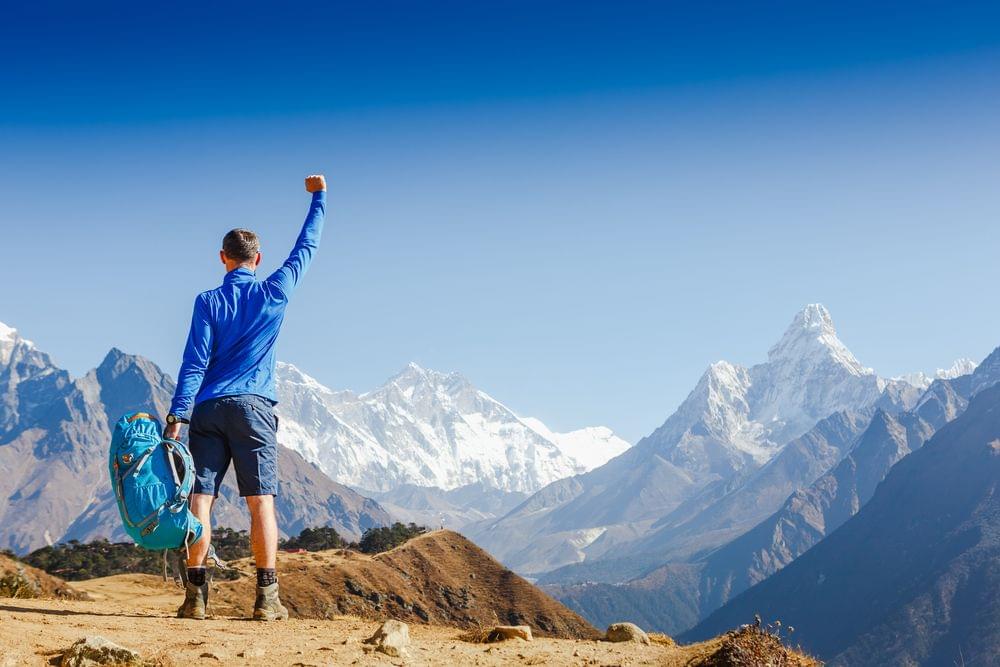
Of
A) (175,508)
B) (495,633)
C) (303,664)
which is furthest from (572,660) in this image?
(175,508)

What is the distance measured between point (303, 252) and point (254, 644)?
472 centimetres

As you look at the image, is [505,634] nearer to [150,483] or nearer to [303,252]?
[150,483]

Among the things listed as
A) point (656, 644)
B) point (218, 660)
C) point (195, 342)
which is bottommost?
point (218, 660)

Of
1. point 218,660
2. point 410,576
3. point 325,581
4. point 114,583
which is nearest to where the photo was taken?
point 218,660

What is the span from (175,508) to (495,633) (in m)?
4.04

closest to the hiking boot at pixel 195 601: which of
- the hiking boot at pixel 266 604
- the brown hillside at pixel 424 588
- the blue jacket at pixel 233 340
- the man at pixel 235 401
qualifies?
the man at pixel 235 401

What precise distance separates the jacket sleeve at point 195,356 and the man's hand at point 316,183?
2.39 meters

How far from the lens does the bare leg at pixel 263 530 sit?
10.7 m

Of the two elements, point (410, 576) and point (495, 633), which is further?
point (410, 576)

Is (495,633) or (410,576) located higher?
(410,576)

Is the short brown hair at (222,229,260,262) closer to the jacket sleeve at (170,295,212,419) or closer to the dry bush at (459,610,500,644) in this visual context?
the jacket sleeve at (170,295,212,419)

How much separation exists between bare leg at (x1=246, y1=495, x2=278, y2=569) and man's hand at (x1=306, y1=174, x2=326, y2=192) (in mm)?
3981

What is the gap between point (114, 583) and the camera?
117 feet

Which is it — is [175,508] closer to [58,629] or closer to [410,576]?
[58,629]
